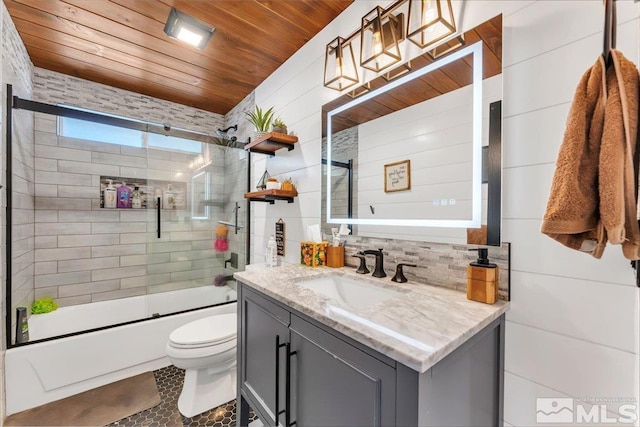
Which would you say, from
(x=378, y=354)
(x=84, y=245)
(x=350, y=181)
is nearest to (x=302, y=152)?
(x=350, y=181)

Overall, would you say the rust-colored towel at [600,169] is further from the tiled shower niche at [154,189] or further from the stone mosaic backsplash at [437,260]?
the tiled shower niche at [154,189]

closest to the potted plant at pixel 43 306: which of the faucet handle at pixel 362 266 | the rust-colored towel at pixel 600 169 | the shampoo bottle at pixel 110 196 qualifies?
the shampoo bottle at pixel 110 196

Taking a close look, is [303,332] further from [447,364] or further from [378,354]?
[447,364]

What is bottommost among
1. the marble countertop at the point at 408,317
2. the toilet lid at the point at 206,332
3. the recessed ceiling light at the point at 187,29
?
the toilet lid at the point at 206,332

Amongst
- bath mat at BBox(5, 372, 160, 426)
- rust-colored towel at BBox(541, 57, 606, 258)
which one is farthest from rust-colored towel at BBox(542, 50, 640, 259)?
bath mat at BBox(5, 372, 160, 426)

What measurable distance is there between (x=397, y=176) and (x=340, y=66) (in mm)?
734

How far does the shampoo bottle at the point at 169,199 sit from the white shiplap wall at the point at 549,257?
271 cm

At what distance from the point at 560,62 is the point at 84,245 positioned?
3.45 metres

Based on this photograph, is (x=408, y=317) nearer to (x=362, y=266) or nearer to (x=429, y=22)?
(x=362, y=266)

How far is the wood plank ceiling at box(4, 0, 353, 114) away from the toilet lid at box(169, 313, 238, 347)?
1.98m

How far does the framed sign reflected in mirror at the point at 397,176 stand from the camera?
126 centimetres

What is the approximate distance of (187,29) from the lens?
1719 millimetres

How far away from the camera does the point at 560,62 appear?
32.2 inches

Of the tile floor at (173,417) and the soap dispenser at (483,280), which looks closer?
the soap dispenser at (483,280)
